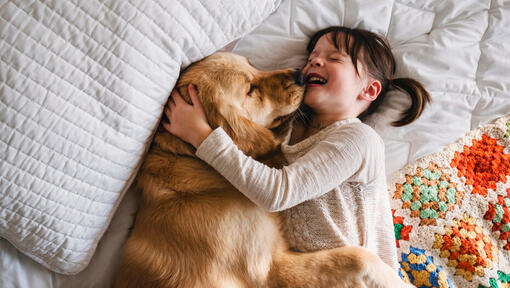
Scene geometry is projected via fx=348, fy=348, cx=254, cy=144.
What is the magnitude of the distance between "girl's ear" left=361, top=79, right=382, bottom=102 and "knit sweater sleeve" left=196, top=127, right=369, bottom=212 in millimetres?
367

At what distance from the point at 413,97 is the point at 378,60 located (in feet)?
0.71

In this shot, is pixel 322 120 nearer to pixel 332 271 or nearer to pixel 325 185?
pixel 325 185

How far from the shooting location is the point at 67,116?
958 millimetres

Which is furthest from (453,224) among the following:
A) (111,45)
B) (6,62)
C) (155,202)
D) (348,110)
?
(6,62)

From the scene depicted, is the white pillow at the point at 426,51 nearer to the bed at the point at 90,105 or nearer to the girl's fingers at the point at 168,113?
the bed at the point at 90,105

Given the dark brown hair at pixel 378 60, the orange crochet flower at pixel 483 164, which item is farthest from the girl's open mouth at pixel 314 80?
the orange crochet flower at pixel 483 164

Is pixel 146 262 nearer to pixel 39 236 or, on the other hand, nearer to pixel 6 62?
pixel 39 236

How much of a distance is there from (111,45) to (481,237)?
1.60 metres

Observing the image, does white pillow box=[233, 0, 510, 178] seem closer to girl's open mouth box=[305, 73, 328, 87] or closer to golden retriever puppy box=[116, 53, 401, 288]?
girl's open mouth box=[305, 73, 328, 87]

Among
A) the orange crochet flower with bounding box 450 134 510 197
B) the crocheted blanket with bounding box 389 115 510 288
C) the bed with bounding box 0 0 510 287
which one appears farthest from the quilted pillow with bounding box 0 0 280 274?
the orange crochet flower with bounding box 450 134 510 197

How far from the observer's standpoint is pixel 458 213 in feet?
4.92

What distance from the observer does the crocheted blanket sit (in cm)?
142

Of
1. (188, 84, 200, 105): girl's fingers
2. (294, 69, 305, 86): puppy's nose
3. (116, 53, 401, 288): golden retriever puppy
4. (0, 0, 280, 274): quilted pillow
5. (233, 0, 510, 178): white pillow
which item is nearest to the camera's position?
(0, 0, 280, 274): quilted pillow

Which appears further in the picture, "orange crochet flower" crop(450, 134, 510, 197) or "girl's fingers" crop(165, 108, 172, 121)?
"orange crochet flower" crop(450, 134, 510, 197)
